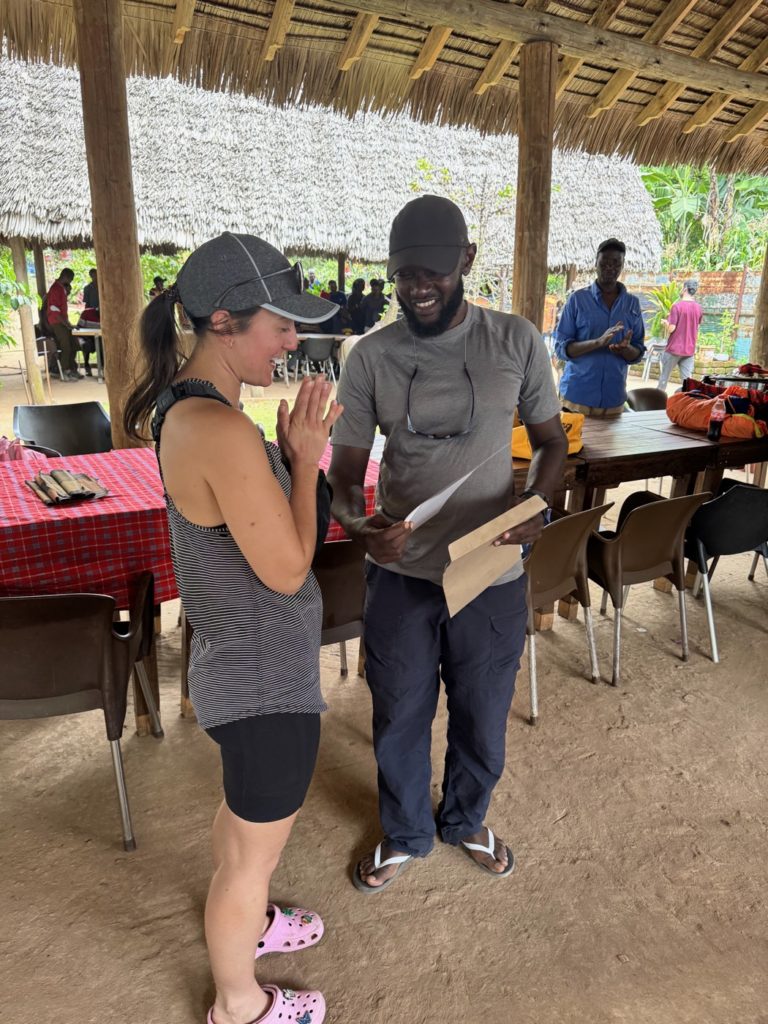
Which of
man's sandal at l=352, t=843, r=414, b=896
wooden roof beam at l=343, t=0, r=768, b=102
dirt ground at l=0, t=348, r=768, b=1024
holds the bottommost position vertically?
dirt ground at l=0, t=348, r=768, b=1024

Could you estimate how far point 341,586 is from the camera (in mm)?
2600

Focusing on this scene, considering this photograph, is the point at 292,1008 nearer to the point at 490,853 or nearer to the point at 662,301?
the point at 490,853

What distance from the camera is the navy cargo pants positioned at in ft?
6.27

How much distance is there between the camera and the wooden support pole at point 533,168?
4.38 m

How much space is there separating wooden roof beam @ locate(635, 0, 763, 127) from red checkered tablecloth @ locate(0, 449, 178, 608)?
5.11m

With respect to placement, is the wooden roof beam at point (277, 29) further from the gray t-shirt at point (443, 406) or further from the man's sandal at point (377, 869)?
the man's sandal at point (377, 869)

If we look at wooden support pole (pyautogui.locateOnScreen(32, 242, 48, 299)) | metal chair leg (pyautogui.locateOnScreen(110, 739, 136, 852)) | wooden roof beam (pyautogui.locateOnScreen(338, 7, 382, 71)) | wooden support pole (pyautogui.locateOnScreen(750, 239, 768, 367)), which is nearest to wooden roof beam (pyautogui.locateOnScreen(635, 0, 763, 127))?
wooden support pole (pyautogui.locateOnScreen(750, 239, 768, 367))

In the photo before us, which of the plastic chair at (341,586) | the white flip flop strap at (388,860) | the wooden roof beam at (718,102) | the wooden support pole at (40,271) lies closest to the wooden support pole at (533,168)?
the wooden roof beam at (718,102)

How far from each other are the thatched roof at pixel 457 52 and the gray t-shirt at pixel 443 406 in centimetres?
322

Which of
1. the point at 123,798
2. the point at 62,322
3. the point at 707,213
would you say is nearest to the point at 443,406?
the point at 123,798

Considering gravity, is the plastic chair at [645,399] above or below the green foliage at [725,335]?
below

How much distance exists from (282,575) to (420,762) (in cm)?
107

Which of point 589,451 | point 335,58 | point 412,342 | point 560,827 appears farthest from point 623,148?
point 560,827

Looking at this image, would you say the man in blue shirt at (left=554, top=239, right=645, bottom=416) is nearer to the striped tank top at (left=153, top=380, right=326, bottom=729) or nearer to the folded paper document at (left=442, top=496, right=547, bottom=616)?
the folded paper document at (left=442, top=496, right=547, bottom=616)
